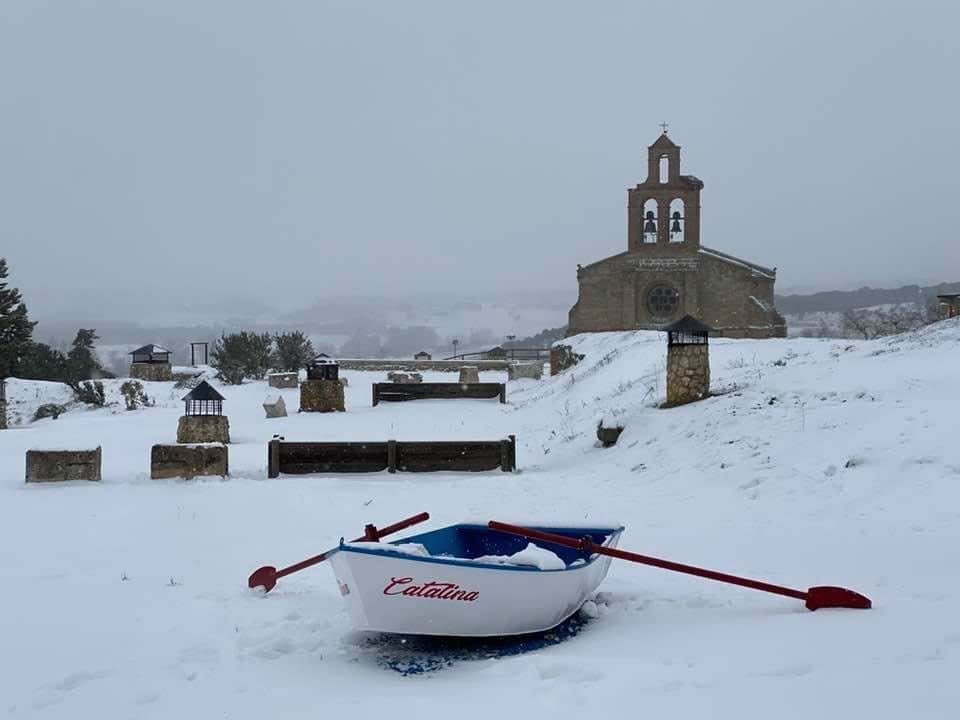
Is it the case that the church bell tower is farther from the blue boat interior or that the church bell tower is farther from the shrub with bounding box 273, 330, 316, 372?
the blue boat interior

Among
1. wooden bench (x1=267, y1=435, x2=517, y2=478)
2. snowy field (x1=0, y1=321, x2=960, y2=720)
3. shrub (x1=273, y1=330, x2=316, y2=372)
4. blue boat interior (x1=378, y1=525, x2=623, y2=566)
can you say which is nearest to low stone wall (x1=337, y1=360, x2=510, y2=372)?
shrub (x1=273, y1=330, x2=316, y2=372)

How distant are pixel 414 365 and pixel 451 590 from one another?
125ft

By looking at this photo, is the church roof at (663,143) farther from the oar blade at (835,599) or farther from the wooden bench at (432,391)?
the oar blade at (835,599)

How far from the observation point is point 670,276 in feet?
143

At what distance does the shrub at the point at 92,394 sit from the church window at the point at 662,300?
2844 centimetres

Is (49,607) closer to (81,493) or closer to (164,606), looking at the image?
(164,606)

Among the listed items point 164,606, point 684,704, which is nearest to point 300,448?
point 164,606

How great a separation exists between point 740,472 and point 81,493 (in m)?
9.23

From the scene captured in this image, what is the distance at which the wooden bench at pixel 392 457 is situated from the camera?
13086 mm

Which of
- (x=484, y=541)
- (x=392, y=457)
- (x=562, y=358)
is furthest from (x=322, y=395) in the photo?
(x=484, y=541)

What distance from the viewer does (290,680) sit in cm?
495

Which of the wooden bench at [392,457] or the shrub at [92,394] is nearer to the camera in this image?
the wooden bench at [392,457]

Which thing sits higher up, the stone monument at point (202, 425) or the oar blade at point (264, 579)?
the stone monument at point (202, 425)

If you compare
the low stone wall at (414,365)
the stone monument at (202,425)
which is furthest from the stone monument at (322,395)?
the low stone wall at (414,365)
